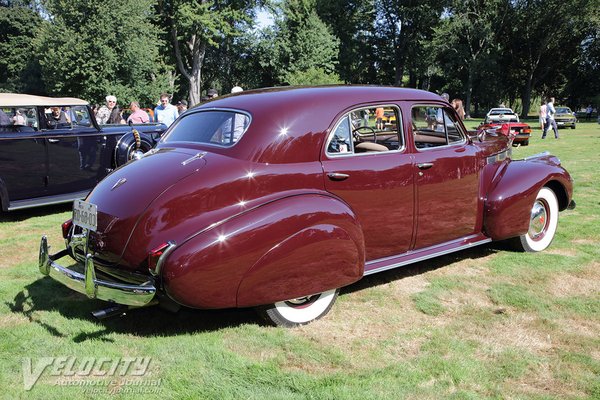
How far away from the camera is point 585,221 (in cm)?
646

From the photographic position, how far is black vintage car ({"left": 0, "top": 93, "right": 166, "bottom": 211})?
7133 mm

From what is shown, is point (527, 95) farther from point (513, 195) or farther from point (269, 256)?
point (269, 256)

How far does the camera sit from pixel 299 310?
3.67 metres

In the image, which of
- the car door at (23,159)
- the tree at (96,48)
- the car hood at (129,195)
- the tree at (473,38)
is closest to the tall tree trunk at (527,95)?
the tree at (473,38)

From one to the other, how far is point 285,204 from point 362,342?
1.07 metres

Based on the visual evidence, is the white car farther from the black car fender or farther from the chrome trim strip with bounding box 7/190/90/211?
the chrome trim strip with bounding box 7/190/90/211

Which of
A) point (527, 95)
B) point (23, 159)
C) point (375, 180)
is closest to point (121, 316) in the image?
point (375, 180)

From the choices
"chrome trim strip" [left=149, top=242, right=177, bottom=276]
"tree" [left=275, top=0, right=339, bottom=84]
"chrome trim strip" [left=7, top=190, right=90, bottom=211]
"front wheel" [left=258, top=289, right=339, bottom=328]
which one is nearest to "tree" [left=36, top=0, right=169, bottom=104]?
"tree" [left=275, top=0, right=339, bottom=84]

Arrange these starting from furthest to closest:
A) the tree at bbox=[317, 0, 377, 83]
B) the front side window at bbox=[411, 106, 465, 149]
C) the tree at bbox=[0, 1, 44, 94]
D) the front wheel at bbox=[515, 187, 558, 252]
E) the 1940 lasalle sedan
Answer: the tree at bbox=[317, 0, 377, 83]
the tree at bbox=[0, 1, 44, 94]
the front wheel at bbox=[515, 187, 558, 252]
the front side window at bbox=[411, 106, 465, 149]
the 1940 lasalle sedan

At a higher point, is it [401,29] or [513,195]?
[401,29]

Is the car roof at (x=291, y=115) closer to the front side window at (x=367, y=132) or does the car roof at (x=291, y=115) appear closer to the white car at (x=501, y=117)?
the front side window at (x=367, y=132)

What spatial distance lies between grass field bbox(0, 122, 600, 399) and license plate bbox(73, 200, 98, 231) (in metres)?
0.72

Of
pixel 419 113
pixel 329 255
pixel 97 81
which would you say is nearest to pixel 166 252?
pixel 329 255

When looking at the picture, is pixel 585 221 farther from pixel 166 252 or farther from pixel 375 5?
pixel 375 5
